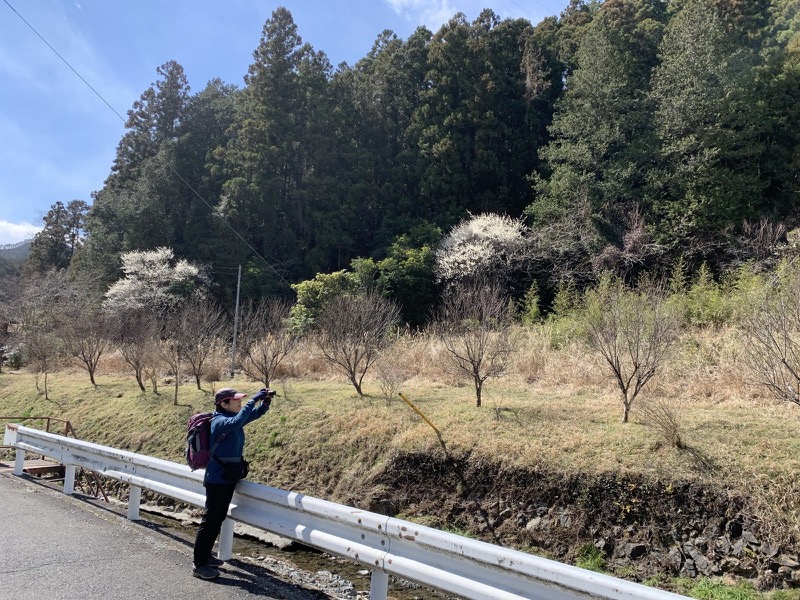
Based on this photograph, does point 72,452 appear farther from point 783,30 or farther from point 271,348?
point 783,30

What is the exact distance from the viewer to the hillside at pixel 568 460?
6.81 metres

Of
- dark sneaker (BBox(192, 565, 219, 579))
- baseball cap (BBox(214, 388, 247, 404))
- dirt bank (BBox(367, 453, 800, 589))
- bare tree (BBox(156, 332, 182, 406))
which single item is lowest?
dirt bank (BBox(367, 453, 800, 589))

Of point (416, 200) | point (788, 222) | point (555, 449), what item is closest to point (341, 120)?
point (416, 200)

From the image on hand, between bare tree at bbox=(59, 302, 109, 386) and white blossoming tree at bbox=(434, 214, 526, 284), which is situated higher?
white blossoming tree at bbox=(434, 214, 526, 284)

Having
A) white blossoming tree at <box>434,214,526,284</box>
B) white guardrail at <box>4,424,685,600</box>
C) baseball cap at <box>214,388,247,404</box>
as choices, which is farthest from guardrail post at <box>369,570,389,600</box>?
white blossoming tree at <box>434,214,526,284</box>

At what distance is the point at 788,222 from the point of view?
20.6m

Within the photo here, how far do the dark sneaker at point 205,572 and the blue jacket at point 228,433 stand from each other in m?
0.67

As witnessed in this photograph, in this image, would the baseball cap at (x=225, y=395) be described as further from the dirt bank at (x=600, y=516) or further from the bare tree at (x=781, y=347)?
the bare tree at (x=781, y=347)

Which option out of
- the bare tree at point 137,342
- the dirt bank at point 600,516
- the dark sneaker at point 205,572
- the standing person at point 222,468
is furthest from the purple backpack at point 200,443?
the bare tree at point 137,342

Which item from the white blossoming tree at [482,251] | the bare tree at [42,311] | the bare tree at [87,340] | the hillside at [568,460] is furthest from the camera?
the bare tree at [42,311]

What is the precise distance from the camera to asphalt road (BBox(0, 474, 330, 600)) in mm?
4055

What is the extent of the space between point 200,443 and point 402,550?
2037 millimetres

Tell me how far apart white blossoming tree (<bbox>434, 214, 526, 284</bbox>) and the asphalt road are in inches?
789

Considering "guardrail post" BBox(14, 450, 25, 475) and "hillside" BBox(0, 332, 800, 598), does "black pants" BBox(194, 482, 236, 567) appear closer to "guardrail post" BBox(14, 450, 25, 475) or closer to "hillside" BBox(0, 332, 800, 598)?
→ "hillside" BBox(0, 332, 800, 598)
